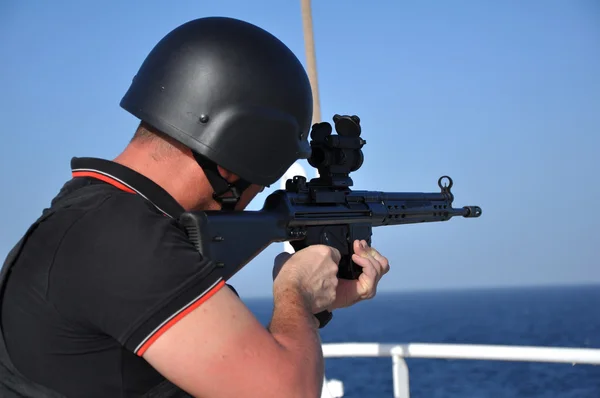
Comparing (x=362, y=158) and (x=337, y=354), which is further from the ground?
(x=362, y=158)

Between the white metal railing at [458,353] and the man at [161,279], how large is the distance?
1435 millimetres

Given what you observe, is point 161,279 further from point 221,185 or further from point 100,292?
point 221,185

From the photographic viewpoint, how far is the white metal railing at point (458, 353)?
263cm

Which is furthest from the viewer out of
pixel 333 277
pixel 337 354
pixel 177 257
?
pixel 337 354

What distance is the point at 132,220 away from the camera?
4.33 ft

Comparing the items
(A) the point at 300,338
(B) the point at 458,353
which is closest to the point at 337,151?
(B) the point at 458,353

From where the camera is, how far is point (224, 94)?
1.79 metres

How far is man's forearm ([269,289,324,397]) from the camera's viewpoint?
4.67ft

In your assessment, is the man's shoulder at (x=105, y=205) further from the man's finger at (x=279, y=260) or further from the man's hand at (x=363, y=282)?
the man's hand at (x=363, y=282)

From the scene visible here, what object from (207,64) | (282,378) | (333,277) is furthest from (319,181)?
(282,378)

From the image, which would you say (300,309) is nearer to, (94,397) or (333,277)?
(333,277)

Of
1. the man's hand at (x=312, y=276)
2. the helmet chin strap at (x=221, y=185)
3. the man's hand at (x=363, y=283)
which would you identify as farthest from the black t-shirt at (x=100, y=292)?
the man's hand at (x=363, y=283)

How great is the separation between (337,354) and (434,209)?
1224 millimetres

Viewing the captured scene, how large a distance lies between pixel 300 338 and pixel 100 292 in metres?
0.53
